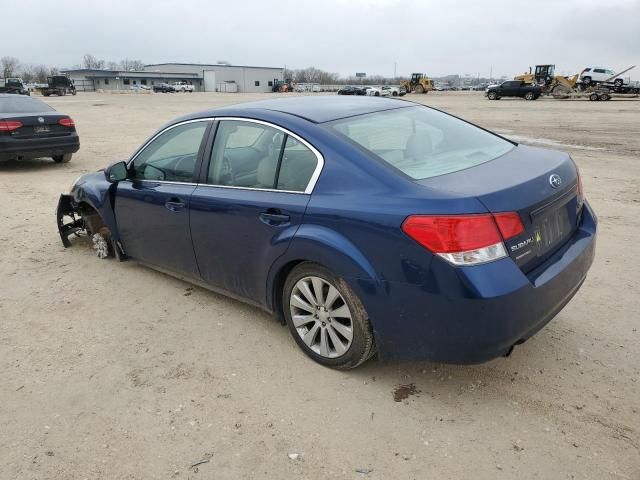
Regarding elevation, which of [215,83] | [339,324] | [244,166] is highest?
[215,83]

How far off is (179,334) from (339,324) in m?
1.37

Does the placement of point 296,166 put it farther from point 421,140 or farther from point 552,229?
point 552,229

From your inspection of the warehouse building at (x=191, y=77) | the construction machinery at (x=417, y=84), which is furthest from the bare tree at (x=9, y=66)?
the construction machinery at (x=417, y=84)

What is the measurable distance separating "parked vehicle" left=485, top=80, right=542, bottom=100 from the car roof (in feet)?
134

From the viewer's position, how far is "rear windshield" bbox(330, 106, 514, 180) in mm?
2994

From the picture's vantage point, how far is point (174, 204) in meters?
3.91

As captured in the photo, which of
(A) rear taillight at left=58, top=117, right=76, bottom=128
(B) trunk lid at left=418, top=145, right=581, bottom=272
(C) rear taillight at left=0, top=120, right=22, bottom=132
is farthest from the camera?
(A) rear taillight at left=58, top=117, right=76, bottom=128

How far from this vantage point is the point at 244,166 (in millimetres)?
3508

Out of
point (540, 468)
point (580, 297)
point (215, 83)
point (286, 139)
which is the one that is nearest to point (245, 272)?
point (286, 139)

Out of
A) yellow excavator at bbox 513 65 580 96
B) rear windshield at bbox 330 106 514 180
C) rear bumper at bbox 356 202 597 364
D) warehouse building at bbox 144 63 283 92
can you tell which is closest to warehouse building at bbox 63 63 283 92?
warehouse building at bbox 144 63 283 92

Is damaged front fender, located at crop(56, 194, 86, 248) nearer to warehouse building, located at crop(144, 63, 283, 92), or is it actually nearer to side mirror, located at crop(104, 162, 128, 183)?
side mirror, located at crop(104, 162, 128, 183)

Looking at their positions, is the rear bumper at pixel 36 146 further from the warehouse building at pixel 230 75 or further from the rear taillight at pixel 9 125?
the warehouse building at pixel 230 75

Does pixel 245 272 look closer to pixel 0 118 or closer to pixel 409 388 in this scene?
pixel 409 388

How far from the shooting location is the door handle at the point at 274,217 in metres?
3.10
